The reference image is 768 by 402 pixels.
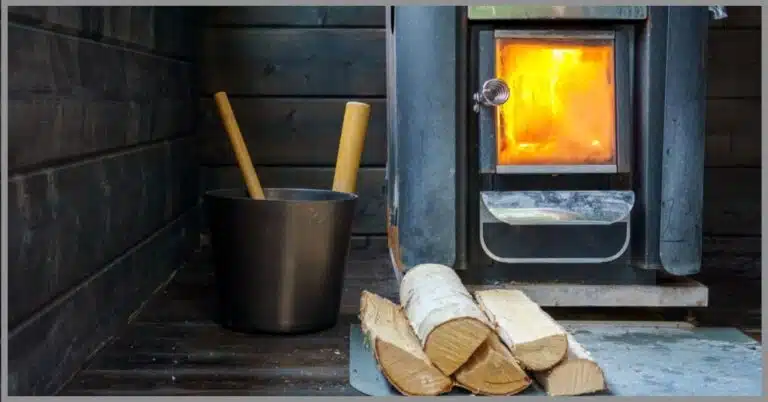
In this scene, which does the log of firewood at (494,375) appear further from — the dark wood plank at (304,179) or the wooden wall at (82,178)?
the dark wood plank at (304,179)

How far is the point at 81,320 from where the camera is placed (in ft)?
4.89

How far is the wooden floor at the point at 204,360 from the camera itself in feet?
4.53

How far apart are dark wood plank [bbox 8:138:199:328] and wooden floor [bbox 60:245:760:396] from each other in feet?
0.47

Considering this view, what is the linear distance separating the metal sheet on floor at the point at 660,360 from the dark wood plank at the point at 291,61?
1036 mm

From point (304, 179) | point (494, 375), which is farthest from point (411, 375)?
point (304, 179)

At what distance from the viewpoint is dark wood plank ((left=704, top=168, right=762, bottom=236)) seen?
104 inches

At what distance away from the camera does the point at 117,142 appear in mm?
1715

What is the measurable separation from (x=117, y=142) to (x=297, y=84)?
0.97 metres

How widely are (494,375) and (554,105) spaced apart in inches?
24.0

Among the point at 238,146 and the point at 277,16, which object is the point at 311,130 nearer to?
the point at 277,16

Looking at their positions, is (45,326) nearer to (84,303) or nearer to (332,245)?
(84,303)

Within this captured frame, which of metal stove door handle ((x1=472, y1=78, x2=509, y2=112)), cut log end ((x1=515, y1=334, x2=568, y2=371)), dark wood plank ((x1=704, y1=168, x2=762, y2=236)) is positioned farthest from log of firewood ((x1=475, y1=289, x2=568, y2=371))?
dark wood plank ((x1=704, y1=168, x2=762, y2=236))

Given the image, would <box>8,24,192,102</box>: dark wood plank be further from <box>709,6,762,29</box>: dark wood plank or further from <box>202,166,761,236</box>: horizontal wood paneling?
<box>709,6,762,29</box>: dark wood plank

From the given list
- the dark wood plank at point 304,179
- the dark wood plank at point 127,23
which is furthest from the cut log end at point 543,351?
the dark wood plank at point 304,179
